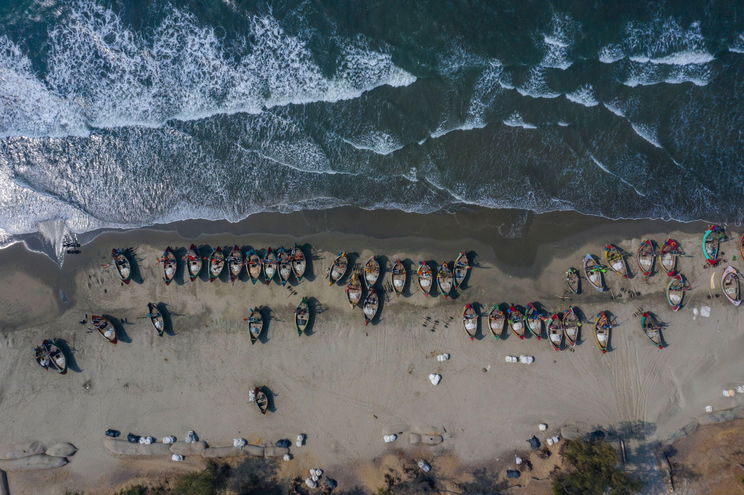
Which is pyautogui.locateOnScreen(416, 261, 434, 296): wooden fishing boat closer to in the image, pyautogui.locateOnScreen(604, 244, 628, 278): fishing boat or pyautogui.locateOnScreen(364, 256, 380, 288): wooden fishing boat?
pyautogui.locateOnScreen(364, 256, 380, 288): wooden fishing boat

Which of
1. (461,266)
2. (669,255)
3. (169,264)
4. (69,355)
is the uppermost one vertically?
(669,255)

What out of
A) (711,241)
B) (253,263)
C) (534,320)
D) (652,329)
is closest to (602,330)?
(652,329)

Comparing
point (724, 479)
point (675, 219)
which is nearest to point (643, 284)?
point (675, 219)

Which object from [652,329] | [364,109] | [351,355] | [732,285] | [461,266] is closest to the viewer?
[652,329]

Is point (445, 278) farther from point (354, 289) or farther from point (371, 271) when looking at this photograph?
point (354, 289)

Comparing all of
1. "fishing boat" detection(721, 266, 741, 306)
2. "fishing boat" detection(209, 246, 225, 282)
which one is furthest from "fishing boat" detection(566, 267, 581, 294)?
"fishing boat" detection(209, 246, 225, 282)

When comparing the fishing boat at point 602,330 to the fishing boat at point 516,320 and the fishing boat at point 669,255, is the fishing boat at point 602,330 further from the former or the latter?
the fishing boat at point 669,255

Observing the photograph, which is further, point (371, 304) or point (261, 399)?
point (371, 304)
